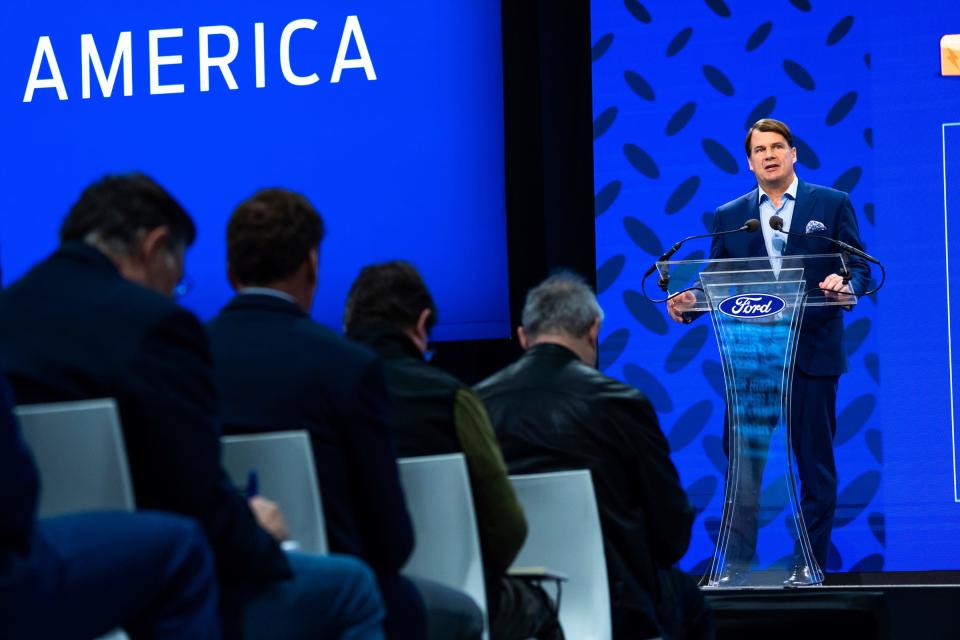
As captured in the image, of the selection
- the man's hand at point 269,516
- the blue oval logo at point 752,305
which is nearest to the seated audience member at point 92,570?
the man's hand at point 269,516

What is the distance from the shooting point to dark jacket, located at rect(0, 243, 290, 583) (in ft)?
5.85

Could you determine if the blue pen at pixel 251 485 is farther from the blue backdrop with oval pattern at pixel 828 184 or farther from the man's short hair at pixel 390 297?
the blue backdrop with oval pattern at pixel 828 184

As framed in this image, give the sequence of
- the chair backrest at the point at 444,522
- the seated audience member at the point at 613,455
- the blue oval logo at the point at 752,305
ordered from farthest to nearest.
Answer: the blue oval logo at the point at 752,305 → the seated audience member at the point at 613,455 → the chair backrest at the point at 444,522

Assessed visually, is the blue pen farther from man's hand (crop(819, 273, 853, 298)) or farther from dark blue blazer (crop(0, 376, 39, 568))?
man's hand (crop(819, 273, 853, 298))

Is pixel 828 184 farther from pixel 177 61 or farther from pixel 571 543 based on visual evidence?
pixel 571 543

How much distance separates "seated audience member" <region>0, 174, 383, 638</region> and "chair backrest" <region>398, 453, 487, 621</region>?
0.49 m

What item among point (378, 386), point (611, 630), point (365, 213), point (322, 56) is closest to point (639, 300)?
point (365, 213)

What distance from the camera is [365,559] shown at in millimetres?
2291

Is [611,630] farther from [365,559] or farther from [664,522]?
[365,559]

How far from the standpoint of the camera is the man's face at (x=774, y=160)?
478 cm

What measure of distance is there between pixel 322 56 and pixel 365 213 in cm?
75

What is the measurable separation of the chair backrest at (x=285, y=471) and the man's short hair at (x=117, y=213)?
1.13 feet

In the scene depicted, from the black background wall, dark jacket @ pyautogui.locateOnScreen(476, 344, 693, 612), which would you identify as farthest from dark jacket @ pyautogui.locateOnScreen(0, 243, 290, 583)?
the black background wall

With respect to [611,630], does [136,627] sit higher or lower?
higher
